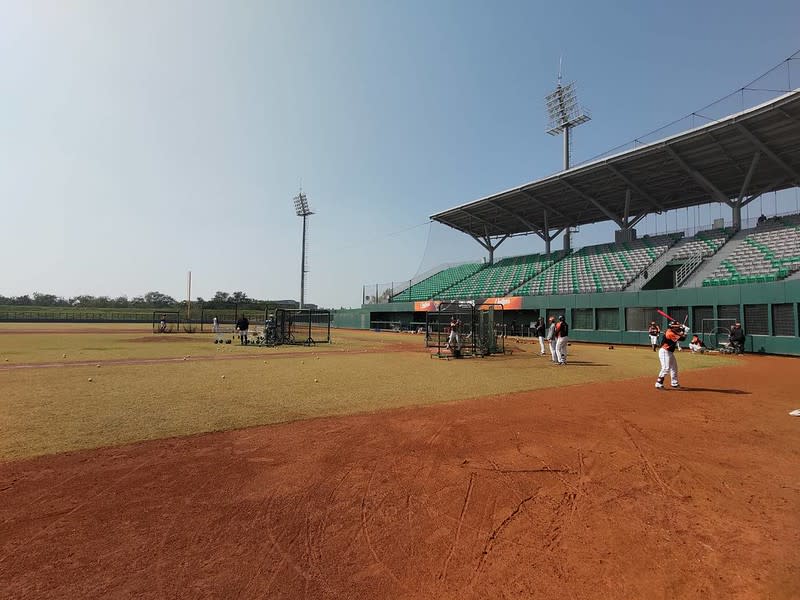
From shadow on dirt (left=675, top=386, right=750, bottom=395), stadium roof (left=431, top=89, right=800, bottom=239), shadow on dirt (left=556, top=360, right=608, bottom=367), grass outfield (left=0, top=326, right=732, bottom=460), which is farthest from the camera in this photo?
stadium roof (left=431, top=89, right=800, bottom=239)

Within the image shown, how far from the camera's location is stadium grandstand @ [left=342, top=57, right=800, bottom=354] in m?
23.2

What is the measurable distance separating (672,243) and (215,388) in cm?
3421

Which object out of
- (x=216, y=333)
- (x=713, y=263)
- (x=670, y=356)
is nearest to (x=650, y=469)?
(x=670, y=356)

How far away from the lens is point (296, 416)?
7.69 m

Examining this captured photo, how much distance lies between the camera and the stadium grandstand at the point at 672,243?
76.1ft


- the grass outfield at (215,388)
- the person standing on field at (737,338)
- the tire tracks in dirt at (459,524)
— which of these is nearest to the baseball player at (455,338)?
the grass outfield at (215,388)

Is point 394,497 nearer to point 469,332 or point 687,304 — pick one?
point 469,332

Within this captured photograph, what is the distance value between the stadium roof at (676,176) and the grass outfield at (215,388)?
16.8 m

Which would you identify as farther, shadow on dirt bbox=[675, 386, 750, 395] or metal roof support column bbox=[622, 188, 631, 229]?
metal roof support column bbox=[622, 188, 631, 229]

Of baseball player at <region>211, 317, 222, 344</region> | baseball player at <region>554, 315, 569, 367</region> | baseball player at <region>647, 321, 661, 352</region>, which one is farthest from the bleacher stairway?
baseball player at <region>211, 317, 222, 344</region>

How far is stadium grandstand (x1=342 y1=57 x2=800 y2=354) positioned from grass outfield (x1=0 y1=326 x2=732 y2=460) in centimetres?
740

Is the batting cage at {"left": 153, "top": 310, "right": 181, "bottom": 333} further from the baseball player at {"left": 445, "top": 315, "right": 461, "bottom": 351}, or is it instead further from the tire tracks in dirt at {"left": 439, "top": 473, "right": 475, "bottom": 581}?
the tire tracks in dirt at {"left": 439, "top": 473, "right": 475, "bottom": 581}

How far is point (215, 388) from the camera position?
1041cm

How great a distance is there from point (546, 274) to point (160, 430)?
37403 millimetres
